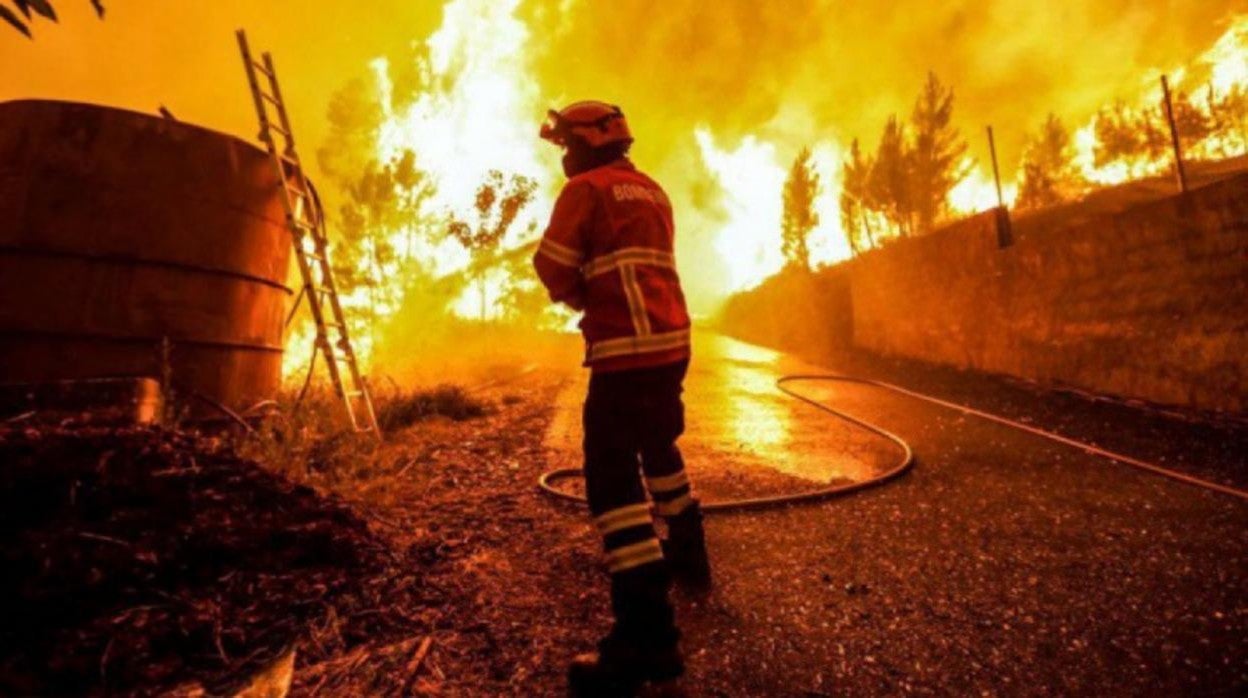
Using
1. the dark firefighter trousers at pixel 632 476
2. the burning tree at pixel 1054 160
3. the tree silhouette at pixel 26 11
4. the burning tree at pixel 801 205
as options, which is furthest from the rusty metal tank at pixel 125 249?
the burning tree at pixel 1054 160

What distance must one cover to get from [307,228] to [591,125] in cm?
454

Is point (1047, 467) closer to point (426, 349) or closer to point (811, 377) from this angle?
point (811, 377)

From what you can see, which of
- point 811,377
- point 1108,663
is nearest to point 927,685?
point 1108,663

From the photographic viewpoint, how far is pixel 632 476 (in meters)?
2.11

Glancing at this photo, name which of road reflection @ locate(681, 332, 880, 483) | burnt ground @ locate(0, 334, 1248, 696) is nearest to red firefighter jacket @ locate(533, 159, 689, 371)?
burnt ground @ locate(0, 334, 1248, 696)

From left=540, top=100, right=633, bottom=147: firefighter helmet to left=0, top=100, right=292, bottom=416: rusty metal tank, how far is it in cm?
383

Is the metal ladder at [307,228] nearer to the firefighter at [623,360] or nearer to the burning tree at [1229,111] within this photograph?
the firefighter at [623,360]

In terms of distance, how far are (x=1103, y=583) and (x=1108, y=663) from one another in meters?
0.73

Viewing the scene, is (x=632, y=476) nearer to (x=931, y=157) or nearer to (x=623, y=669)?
(x=623, y=669)

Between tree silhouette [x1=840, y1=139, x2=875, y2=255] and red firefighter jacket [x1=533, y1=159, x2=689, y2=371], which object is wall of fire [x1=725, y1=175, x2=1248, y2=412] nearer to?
red firefighter jacket [x1=533, y1=159, x2=689, y2=371]

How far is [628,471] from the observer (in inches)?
83.0

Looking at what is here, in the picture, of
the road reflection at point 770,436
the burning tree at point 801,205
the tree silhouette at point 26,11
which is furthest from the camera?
the burning tree at point 801,205

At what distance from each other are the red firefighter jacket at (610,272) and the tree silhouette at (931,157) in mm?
34506

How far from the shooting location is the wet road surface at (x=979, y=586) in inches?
76.2
